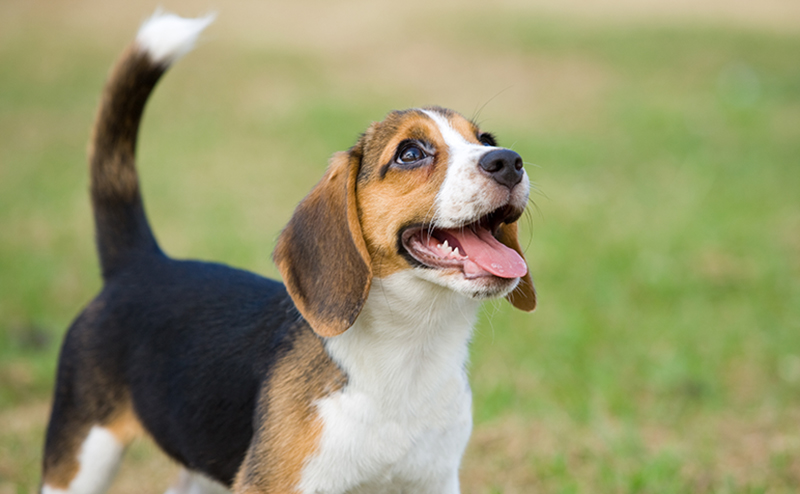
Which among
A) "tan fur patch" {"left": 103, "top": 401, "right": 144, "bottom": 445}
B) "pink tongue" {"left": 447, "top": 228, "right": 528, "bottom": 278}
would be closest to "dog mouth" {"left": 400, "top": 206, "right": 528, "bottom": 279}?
"pink tongue" {"left": 447, "top": 228, "right": 528, "bottom": 278}

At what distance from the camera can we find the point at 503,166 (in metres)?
3.01

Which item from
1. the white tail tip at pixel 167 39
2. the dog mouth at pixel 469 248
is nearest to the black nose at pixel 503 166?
the dog mouth at pixel 469 248

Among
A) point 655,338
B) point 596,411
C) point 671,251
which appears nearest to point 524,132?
point 671,251

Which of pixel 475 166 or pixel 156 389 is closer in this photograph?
pixel 475 166

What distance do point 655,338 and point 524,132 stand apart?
7.93 meters

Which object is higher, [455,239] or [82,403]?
[455,239]

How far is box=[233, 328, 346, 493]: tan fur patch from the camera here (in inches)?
123

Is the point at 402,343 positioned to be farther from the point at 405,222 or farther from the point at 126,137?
the point at 126,137

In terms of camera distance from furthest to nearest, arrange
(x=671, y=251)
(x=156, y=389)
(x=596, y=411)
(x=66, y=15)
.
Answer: (x=66, y=15) < (x=671, y=251) < (x=596, y=411) < (x=156, y=389)

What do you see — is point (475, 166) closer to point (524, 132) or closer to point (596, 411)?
point (596, 411)

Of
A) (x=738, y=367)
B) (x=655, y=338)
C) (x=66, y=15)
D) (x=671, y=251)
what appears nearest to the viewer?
(x=738, y=367)

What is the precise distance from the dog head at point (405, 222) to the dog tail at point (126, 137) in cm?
134

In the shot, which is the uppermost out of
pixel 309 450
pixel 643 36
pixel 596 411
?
pixel 309 450

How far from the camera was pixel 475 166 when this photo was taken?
304 cm
